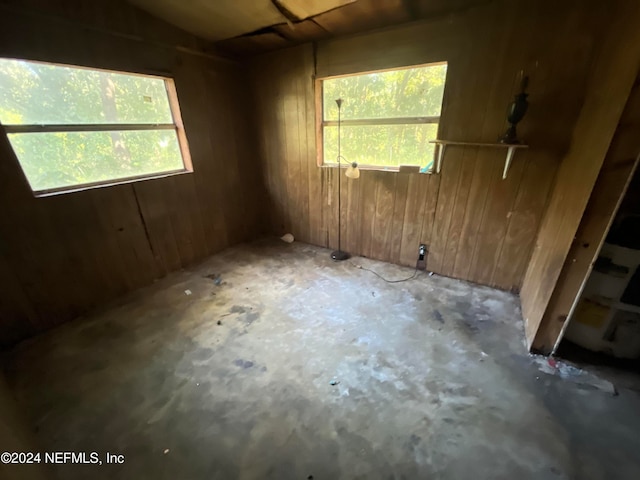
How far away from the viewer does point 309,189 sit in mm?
3197

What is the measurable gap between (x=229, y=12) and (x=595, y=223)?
2.88 metres

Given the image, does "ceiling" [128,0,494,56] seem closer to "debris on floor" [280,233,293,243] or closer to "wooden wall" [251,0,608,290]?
"wooden wall" [251,0,608,290]

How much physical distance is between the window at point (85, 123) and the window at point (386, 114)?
1.55 m

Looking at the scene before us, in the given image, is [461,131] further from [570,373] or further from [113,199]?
[113,199]

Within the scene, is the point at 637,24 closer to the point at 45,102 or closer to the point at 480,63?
the point at 480,63

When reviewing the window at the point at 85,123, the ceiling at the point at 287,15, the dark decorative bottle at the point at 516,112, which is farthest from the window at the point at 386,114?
the window at the point at 85,123

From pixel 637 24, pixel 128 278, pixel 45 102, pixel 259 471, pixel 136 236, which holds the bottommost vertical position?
pixel 259 471

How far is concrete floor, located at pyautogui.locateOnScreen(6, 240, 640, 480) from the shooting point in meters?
1.21

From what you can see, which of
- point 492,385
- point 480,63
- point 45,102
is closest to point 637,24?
point 480,63

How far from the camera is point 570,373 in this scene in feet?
5.25

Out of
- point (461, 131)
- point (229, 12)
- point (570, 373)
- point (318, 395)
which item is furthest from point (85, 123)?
point (570, 373)

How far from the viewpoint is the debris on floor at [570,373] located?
152 centimetres

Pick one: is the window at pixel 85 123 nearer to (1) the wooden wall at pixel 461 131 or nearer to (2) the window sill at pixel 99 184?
(2) the window sill at pixel 99 184

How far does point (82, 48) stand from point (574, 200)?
3.43 meters
